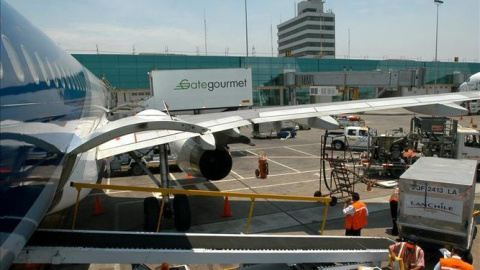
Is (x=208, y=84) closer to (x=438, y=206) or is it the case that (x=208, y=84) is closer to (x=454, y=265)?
(x=438, y=206)

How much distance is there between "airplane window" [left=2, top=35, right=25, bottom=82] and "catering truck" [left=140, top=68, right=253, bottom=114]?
33.0 meters

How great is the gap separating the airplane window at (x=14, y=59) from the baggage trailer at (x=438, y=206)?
8583 millimetres

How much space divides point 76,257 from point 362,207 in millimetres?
7207

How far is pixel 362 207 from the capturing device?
9.90m

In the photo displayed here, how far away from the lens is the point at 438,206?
909cm

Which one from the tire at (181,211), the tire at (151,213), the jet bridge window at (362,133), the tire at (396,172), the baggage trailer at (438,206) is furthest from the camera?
the jet bridge window at (362,133)

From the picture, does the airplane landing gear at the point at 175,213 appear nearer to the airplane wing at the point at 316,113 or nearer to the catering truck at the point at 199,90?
the airplane wing at the point at 316,113

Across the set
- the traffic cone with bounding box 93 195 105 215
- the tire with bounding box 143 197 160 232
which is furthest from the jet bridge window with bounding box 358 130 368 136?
the tire with bounding box 143 197 160 232

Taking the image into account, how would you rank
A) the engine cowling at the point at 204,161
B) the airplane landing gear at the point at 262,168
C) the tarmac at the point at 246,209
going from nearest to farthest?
the tarmac at the point at 246,209
the engine cowling at the point at 204,161
the airplane landing gear at the point at 262,168

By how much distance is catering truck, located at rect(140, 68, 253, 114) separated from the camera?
37.9 meters

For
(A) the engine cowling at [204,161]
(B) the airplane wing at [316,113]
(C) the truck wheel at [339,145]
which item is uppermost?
(B) the airplane wing at [316,113]

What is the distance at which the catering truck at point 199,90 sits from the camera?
3791 centimetres

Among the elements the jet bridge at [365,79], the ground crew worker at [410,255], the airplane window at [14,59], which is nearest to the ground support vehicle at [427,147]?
the ground crew worker at [410,255]

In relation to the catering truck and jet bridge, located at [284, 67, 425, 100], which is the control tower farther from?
the catering truck
